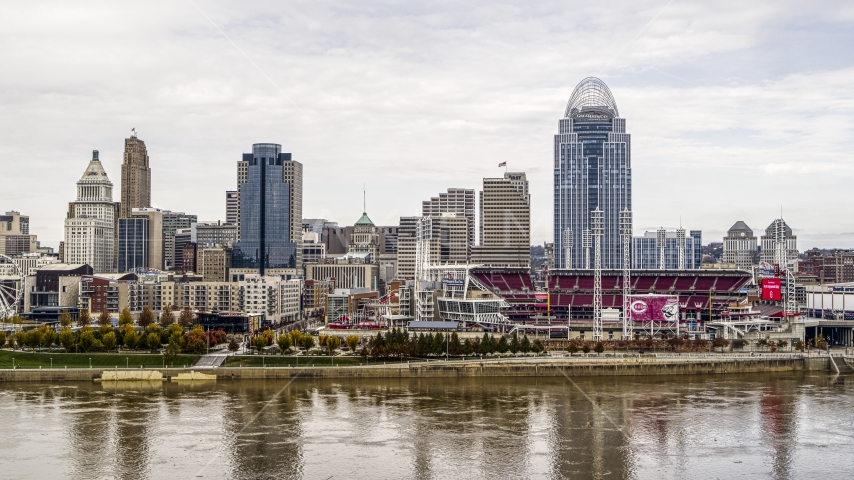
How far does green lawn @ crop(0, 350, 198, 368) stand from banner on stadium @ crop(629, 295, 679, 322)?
160ft

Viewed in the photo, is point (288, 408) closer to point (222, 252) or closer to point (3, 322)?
point (3, 322)

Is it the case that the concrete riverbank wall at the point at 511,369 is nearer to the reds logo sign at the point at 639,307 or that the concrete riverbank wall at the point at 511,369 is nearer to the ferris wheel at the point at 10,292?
the reds logo sign at the point at 639,307

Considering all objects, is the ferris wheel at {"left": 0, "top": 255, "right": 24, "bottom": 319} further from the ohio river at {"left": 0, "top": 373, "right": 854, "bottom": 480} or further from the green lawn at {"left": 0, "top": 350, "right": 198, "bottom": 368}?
the ohio river at {"left": 0, "top": 373, "right": 854, "bottom": 480}

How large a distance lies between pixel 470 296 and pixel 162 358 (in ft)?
138

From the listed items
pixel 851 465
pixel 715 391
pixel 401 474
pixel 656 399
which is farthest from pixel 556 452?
pixel 715 391

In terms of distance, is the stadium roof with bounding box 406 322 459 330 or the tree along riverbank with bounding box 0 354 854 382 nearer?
the tree along riverbank with bounding box 0 354 854 382

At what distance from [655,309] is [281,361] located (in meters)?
44.3

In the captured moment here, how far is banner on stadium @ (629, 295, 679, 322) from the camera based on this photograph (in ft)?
340

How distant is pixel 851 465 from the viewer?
4800 cm

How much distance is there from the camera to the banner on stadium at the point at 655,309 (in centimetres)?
10356

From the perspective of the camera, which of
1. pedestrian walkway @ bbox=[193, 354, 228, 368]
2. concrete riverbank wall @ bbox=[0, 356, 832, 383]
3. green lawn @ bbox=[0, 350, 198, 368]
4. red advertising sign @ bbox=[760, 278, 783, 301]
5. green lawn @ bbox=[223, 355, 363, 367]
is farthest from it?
red advertising sign @ bbox=[760, 278, 783, 301]

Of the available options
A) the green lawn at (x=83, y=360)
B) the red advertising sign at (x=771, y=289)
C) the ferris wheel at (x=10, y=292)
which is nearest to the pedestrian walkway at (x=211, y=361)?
the green lawn at (x=83, y=360)

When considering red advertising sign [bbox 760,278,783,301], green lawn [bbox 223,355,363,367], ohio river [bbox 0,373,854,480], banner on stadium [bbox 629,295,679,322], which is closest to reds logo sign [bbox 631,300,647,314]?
banner on stadium [bbox 629,295,679,322]

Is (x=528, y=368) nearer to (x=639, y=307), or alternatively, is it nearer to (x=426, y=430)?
(x=426, y=430)
